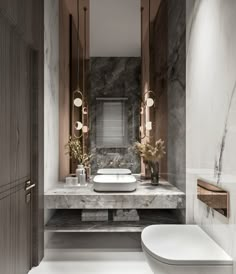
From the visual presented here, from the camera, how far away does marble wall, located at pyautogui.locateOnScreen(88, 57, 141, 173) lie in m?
3.49

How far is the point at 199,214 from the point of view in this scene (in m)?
2.51

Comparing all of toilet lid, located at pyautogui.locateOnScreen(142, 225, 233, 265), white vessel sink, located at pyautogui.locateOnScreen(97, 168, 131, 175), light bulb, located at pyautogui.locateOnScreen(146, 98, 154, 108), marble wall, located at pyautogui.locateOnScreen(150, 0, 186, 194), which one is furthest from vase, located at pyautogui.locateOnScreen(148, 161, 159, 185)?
toilet lid, located at pyautogui.locateOnScreen(142, 225, 233, 265)

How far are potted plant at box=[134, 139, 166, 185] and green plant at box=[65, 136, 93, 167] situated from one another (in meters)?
0.64

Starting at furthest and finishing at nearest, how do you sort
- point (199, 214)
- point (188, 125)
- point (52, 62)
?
point (52, 62)
point (188, 125)
point (199, 214)

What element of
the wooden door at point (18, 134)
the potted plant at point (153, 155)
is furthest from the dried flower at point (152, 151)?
the wooden door at point (18, 134)

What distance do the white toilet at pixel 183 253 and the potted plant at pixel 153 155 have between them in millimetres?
962

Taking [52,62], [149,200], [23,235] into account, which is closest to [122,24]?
[52,62]

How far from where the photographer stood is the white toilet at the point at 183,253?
177cm

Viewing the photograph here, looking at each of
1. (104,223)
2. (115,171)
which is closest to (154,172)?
(115,171)

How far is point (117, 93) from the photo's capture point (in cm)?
351

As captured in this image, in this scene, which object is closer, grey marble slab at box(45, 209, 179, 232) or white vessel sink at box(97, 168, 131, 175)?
grey marble slab at box(45, 209, 179, 232)

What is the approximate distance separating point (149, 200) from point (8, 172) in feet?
4.39

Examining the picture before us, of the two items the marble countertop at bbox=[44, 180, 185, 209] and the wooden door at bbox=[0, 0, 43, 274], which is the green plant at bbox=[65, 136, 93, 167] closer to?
the marble countertop at bbox=[44, 180, 185, 209]

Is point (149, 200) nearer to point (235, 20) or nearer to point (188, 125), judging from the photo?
point (188, 125)
